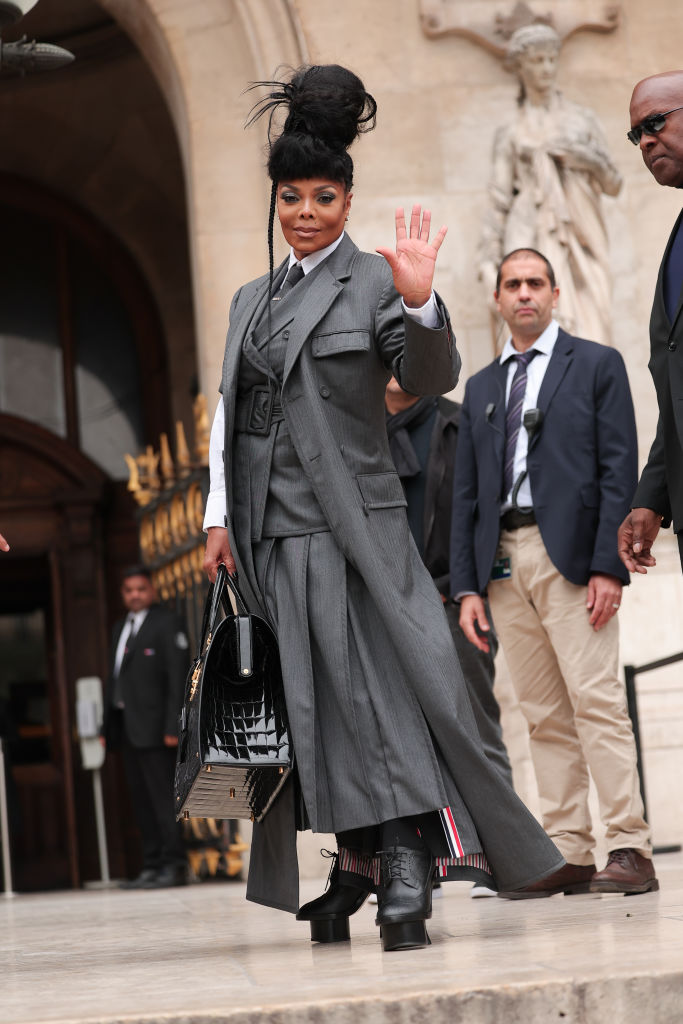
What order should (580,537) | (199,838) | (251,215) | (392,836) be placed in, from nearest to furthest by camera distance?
A: (392,836) < (580,537) < (251,215) < (199,838)

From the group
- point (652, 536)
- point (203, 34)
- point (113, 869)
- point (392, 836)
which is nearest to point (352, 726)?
point (392, 836)

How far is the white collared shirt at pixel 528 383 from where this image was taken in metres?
5.19

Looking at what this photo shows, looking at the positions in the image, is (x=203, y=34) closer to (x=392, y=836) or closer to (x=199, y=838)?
(x=199, y=838)

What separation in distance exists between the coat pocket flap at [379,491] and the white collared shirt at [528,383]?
1385 millimetres

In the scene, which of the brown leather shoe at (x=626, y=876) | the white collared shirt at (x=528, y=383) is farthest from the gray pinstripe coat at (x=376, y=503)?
the white collared shirt at (x=528, y=383)

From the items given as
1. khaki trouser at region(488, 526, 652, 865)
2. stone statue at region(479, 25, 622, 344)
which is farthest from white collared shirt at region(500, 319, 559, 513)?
stone statue at region(479, 25, 622, 344)

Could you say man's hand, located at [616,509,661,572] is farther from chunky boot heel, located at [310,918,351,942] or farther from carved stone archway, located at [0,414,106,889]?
carved stone archway, located at [0,414,106,889]

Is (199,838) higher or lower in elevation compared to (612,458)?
lower

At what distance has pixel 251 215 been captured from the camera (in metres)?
8.68

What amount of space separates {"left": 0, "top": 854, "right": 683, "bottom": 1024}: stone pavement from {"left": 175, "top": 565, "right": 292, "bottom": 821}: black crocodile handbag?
0.38 meters

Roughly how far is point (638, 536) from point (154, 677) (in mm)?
6070

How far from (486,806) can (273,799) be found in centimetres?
52

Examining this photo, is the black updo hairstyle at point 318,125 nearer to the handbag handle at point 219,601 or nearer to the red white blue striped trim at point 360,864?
the handbag handle at point 219,601

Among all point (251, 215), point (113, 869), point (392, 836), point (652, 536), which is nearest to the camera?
point (392, 836)
